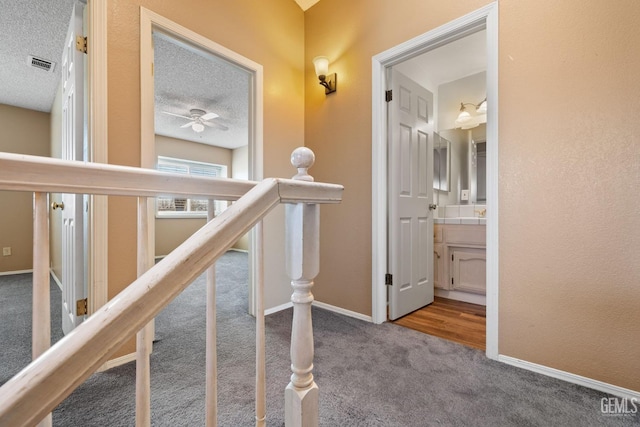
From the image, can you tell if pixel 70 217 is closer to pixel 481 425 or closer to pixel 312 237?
pixel 312 237

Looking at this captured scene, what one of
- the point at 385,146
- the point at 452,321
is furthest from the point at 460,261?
the point at 385,146

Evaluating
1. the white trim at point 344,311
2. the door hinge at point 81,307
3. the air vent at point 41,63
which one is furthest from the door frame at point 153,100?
the air vent at point 41,63

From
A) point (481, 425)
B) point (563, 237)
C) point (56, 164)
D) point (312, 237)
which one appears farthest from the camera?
point (563, 237)

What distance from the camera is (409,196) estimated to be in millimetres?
2441

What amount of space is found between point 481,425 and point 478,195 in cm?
264

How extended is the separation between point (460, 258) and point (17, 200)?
591cm

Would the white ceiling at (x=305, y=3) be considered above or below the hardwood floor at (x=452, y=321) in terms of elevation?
above

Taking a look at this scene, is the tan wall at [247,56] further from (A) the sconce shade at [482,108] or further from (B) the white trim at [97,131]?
(A) the sconce shade at [482,108]

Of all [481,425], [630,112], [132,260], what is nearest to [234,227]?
[481,425]

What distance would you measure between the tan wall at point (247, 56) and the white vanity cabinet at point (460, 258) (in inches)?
65.0

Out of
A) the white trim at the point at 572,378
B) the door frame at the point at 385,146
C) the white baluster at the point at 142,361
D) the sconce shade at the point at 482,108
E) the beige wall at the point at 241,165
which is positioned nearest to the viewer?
the white baluster at the point at 142,361

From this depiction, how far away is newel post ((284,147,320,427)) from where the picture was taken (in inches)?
27.5

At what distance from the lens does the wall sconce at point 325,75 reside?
8.00 feet

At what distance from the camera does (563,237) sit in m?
1.49
